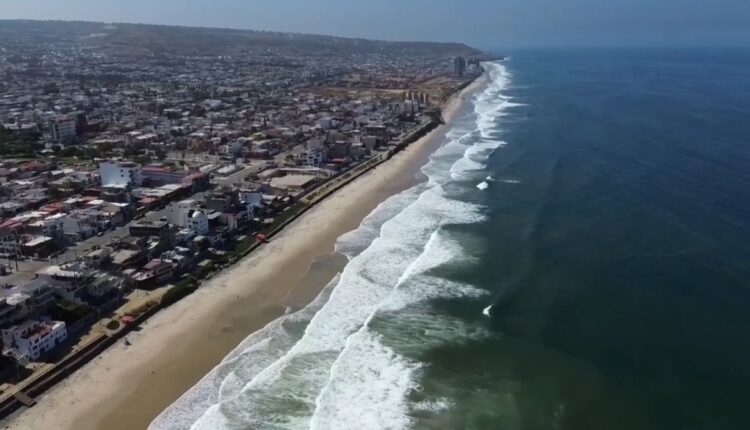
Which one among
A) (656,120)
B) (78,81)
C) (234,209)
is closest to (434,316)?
(234,209)

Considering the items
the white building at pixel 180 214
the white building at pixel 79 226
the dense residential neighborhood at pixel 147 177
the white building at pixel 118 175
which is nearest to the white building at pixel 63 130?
the dense residential neighborhood at pixel 147 177

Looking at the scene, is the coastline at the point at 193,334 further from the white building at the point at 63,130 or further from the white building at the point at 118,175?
the white building at the point at 63,130

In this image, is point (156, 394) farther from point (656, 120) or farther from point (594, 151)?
point (656, 120)

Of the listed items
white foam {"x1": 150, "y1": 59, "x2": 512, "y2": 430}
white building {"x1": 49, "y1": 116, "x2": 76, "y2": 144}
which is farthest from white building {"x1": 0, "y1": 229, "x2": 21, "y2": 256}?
white building {"x1": 49, "y1": 116, "x2": 76, "y2": 144}

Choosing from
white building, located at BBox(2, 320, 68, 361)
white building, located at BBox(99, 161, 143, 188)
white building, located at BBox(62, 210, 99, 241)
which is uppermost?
white building, located at BBox(99, 161, 143, 188)

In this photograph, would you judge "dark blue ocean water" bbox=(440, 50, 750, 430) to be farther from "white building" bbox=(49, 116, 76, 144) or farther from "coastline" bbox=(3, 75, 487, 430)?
"white building" bbox=(49, 116, 76, 144)
